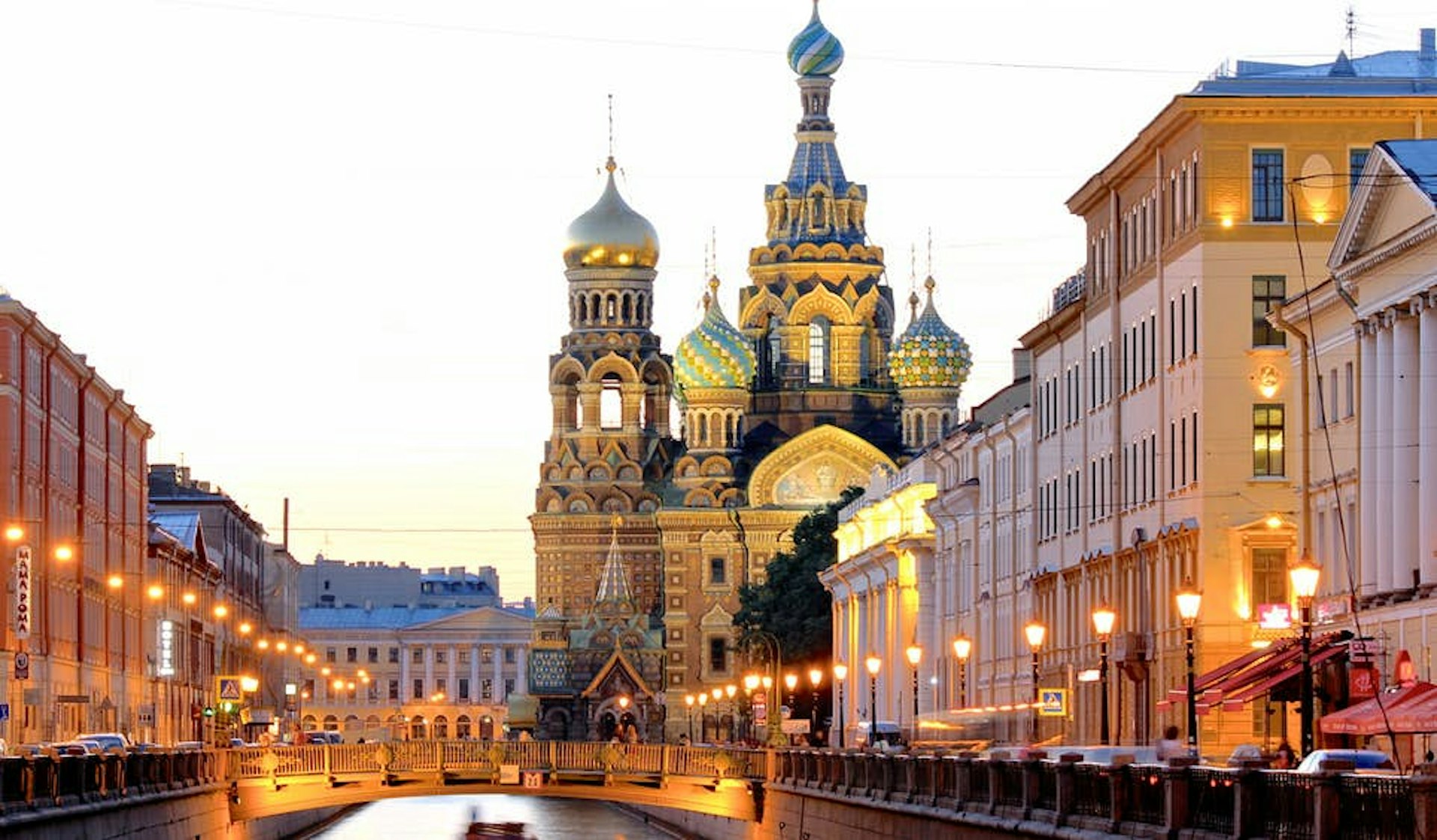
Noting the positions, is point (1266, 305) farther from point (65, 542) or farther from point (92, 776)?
point (65, 542)

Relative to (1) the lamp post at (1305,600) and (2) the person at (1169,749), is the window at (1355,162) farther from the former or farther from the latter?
(1) the lamp post at (1305,600)

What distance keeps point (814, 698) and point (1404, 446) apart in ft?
339

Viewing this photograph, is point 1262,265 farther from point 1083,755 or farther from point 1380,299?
point 1083,755

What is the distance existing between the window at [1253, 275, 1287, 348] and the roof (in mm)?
12699

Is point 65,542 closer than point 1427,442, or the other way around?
point 1427,442

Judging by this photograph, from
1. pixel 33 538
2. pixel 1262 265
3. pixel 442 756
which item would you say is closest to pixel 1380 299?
pixel 1262 265

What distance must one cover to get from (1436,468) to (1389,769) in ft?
62.4

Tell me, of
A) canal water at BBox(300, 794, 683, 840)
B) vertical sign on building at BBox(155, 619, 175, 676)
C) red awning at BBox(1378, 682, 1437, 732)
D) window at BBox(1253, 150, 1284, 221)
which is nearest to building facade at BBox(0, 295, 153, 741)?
vertical sign on building at BBox(155, 619, 175, 676)

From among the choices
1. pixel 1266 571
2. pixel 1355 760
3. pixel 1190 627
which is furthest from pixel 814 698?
pixel 1355 760

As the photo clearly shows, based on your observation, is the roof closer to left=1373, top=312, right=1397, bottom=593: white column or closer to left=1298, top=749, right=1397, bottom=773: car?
left=1373, top=312, right=1397, bottom=593: white column

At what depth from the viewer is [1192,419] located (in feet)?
239

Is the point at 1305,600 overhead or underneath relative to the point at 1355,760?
overhead

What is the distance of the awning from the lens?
161ft

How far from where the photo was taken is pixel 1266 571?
71.9 metres
